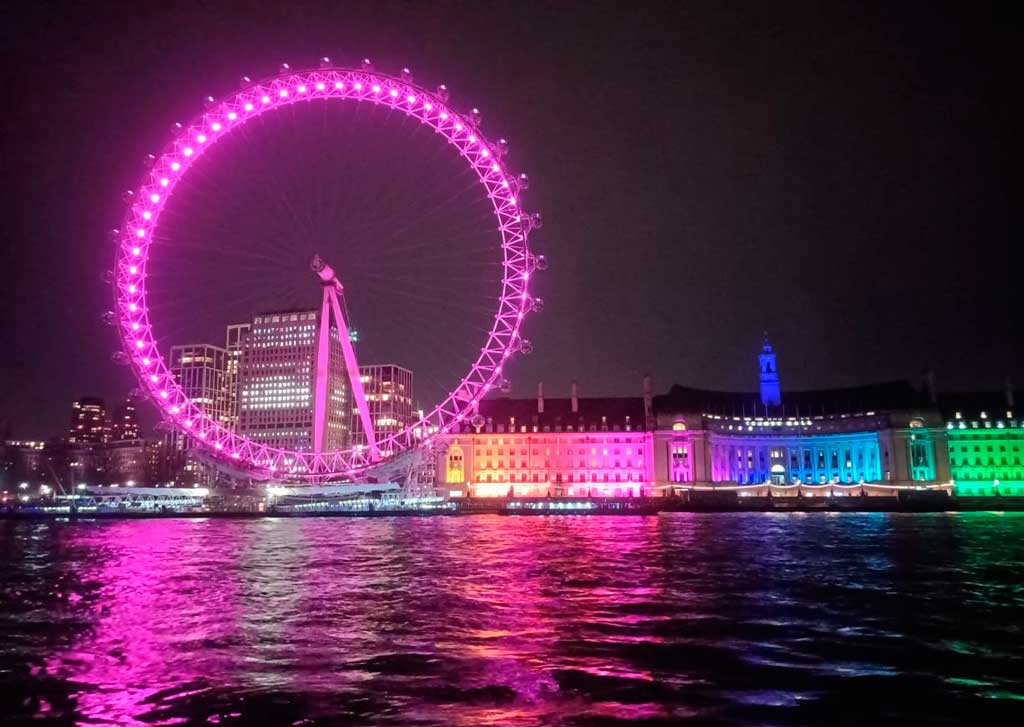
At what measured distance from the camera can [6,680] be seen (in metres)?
15.8

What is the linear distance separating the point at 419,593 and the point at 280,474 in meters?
57.5

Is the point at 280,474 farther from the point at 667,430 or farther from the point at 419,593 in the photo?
the point at 667,430

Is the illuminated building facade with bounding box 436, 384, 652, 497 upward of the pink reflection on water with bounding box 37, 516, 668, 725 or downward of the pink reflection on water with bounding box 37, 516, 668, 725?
upward

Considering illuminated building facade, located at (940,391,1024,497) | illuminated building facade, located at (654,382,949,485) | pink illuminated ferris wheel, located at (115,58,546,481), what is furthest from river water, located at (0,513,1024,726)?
illuminated building facade, located at (940,391,1024,497)

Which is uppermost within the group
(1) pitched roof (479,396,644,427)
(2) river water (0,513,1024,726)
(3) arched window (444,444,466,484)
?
(1) pitched roof (479,396,644,427)

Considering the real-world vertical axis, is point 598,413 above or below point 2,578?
above

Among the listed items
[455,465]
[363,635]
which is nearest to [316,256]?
[363,635]

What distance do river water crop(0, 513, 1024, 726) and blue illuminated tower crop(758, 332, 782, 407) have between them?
4650 inches

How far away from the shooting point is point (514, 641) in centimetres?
1906

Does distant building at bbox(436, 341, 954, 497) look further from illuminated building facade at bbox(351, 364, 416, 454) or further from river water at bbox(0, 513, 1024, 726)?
river water at bbox(0, 513, 1024, 726)

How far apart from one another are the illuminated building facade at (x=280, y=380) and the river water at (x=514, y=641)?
150448 mm

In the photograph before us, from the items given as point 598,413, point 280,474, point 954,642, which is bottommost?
point 954,642

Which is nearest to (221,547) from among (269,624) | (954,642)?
(269,624)

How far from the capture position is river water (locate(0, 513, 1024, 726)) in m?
13.6
